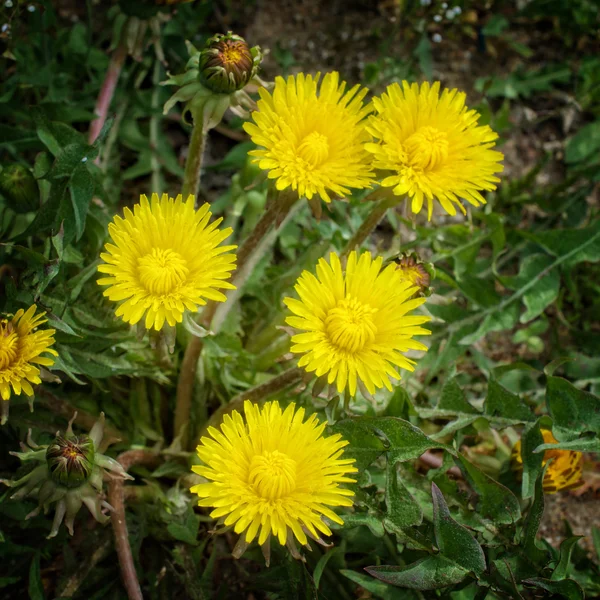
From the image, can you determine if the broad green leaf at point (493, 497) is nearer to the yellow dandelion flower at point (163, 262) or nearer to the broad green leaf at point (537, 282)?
the broad green leaf at point (537, 282)

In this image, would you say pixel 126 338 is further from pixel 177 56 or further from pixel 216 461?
pixel 177 56

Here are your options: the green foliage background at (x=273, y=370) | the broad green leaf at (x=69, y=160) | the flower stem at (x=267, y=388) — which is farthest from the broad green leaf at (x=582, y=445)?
the broad green leaf at (x=69, y=160)

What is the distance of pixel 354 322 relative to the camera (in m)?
1.62

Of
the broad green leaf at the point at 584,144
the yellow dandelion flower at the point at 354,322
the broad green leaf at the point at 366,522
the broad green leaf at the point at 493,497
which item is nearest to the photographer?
the yellow dandelion flower at the point at 354,322

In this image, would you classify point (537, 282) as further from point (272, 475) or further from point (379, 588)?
point (272, 475)

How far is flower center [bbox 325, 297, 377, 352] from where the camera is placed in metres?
1.60

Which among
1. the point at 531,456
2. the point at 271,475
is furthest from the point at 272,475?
the point at 531,456

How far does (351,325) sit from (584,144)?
2081mm

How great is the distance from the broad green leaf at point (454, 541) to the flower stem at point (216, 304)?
75 cm

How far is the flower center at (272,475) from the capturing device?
1487 mm

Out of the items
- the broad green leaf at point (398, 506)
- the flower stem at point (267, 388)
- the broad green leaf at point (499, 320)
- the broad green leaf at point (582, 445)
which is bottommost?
the broad green leaf at point (398, 506)

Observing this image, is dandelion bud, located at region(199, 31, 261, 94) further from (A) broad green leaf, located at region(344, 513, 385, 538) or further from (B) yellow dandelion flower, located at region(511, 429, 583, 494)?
(B) yellow dandelion flower, located at region(511, 429, 583, 494)

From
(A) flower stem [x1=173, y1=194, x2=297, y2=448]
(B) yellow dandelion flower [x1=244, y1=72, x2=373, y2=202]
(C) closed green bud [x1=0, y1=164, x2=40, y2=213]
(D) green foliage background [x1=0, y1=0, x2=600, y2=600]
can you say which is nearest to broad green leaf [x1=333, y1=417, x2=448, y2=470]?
(D) green foliage background [x1=0, y1=0, x2=600, y2=600]

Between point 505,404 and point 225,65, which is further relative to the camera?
point 505,404
